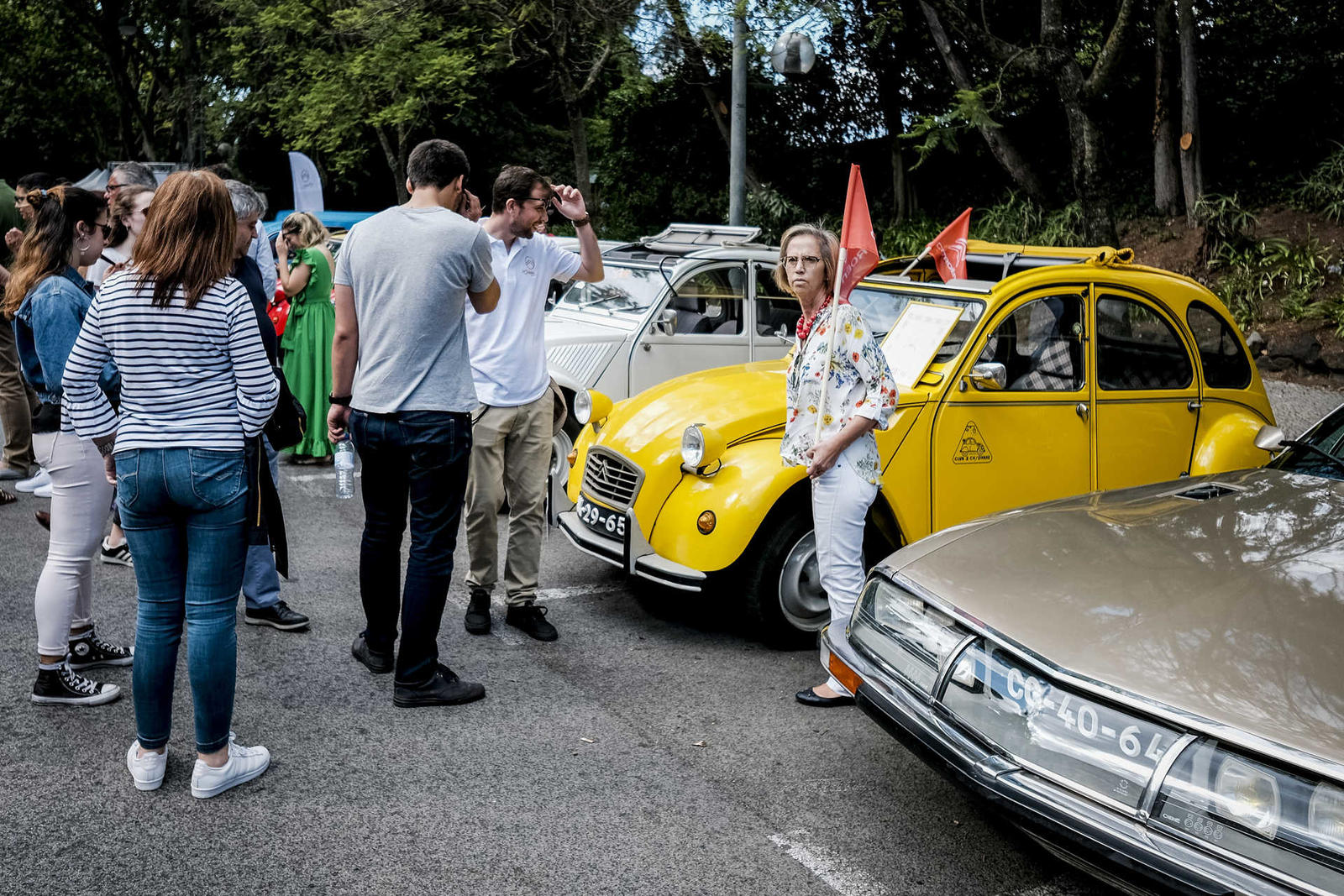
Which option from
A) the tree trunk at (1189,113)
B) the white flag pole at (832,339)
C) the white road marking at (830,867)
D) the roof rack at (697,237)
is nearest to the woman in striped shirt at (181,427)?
the white road marking at (830,867)

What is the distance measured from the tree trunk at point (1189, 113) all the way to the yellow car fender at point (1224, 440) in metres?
8.18

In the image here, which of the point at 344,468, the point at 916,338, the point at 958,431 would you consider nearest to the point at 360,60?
the point at 344,468

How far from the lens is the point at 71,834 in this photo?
333 centimetres

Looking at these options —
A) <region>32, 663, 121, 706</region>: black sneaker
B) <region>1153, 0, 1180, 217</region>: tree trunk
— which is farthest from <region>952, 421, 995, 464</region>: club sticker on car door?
<region>1153, 0, 1180, 217</region>: tree trunk

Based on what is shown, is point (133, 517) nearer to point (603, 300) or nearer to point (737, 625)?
point (737, 625)

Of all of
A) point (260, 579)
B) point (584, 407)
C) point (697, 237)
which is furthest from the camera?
point (697, 237)

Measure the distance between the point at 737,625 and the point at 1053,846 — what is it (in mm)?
2728

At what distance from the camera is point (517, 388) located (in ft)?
16.2

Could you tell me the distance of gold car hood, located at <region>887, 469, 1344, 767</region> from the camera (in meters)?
2.56

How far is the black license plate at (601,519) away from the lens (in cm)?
521

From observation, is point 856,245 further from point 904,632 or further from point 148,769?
point 148,769

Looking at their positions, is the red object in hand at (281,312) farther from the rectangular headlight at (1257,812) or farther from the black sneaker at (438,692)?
the rectangular headlight at (1257,812)

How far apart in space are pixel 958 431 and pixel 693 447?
122 centimetres

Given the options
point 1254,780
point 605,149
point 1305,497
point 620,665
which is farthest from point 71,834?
point 605,149
